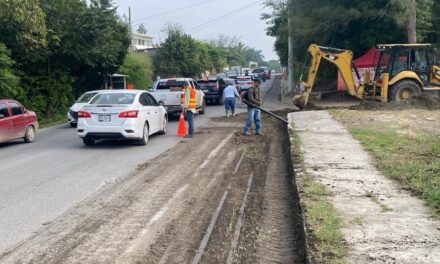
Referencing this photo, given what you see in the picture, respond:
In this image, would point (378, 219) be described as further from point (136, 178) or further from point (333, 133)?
point (333, 133)

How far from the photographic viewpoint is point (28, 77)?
25.8 m

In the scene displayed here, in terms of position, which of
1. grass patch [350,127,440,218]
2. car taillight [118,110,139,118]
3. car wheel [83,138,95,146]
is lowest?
car wheel [83,138,95,146]

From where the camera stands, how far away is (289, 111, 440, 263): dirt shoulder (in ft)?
16.3

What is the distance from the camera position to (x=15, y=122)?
1589 centimetres

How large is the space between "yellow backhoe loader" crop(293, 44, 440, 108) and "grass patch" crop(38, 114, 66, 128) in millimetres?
11970

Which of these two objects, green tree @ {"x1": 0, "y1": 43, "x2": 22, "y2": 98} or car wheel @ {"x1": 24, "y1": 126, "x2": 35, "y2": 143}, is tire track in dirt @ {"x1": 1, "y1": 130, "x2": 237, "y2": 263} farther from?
green tree @ {"x1": 0, "y1": 43, "x2": 22, "y2": 98}

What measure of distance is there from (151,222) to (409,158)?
5636mm

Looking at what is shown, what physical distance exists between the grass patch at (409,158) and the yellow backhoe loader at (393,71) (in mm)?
9258

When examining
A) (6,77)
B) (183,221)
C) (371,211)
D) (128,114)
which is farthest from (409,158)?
(6,77)

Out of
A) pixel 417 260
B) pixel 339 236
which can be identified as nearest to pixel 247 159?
pixel 339 236

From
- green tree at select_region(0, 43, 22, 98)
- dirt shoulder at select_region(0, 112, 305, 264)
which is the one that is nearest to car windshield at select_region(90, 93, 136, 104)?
dirt shoulder at select_region(0, 112, 305, 264)

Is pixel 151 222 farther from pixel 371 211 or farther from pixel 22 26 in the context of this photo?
pixel 22 26

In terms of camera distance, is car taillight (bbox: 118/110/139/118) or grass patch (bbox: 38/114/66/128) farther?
grass patch (bbox: 38/114/66/128)

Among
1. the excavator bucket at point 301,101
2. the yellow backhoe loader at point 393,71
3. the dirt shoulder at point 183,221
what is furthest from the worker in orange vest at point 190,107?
the excavator bucket at point 301,101
